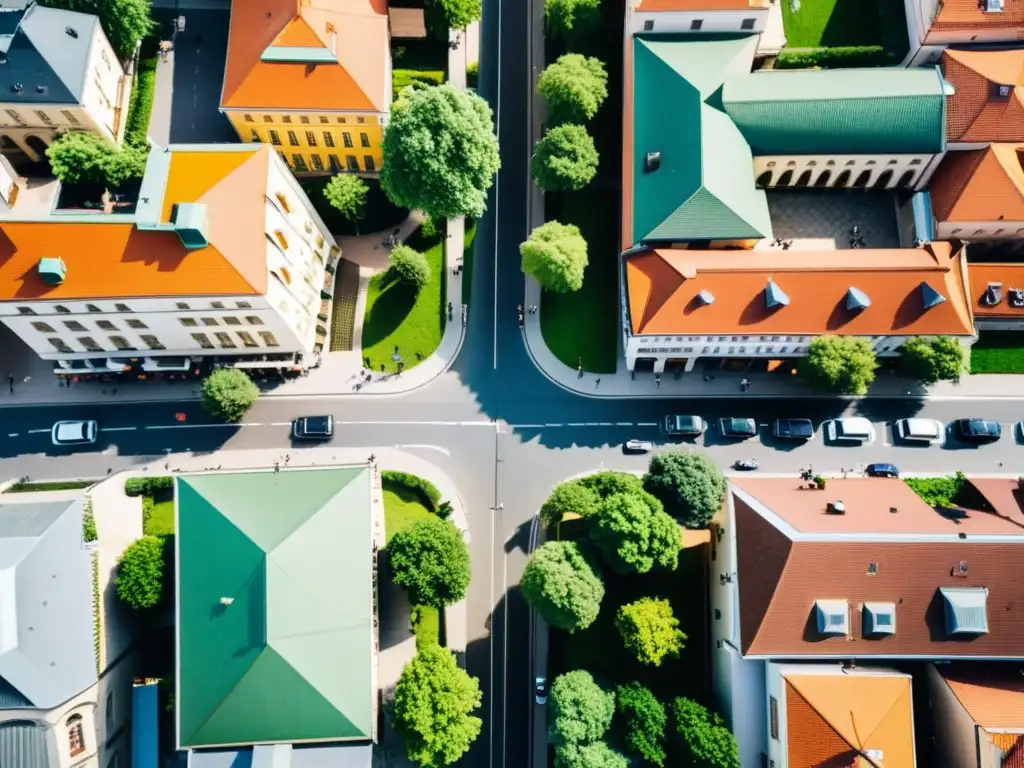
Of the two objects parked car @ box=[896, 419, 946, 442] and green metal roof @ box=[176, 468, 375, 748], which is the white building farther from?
parked car @ box=[896, 419, 946, 442]

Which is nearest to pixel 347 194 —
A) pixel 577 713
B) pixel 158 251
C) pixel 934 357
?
pixel 158 251

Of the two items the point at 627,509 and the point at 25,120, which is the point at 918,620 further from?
the point at 25,120

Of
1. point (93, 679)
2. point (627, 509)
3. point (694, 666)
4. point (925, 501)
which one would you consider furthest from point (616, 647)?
point (93, 679)

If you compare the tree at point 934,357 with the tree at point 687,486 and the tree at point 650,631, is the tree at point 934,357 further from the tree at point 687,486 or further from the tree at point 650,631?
the tree at point 650,631

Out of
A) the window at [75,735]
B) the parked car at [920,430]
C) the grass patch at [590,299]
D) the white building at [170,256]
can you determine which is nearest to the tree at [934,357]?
the parked car at [920,430]

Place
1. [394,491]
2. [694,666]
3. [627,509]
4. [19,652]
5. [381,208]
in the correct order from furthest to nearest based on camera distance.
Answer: [381,208], [394,491], [694,666], [627,509], [19,652]

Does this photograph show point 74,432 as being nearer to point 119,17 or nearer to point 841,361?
point 119,17
